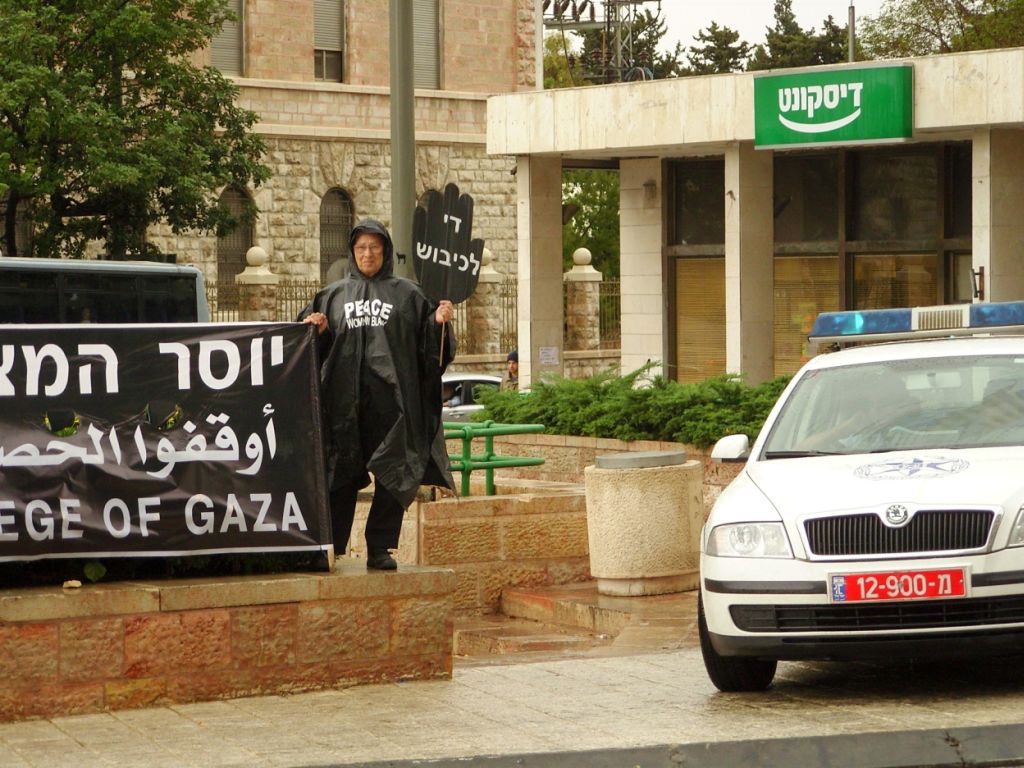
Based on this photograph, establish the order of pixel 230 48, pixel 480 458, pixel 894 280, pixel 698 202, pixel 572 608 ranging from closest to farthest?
pixel 572 608 < pixel 480 458 < pixel 894 280 < pixel 698 202 < pixel 230 48

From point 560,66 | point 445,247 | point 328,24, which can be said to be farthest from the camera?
point 560,66

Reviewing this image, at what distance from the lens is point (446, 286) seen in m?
14.3

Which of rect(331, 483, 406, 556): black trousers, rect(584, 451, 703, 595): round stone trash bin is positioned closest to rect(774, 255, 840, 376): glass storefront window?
rect(584, 451, 703, 595): round stone trash bin

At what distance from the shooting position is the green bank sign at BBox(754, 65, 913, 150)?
24859 millimetres

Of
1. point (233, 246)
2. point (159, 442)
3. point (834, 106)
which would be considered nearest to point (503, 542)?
point (159, 442)

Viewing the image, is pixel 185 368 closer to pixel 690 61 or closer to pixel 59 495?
pixel 59 495

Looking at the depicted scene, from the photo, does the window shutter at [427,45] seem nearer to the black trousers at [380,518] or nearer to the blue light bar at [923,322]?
the blue light bar at [923,322]

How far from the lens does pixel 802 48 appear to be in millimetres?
106875

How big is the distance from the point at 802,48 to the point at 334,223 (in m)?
64.8

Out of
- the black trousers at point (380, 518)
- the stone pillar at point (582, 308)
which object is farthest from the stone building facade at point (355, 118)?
the black trousers at point (380, 518)

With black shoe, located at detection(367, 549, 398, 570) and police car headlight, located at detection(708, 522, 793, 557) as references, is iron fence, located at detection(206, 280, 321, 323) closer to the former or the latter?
black shoe, located at detection(367, 549, 398, 570)

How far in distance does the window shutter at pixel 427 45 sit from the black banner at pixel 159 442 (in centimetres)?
4054

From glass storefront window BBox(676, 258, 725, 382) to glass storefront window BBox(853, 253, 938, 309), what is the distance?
2.43 meters

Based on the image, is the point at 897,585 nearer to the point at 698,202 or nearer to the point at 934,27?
the point at 698,202
